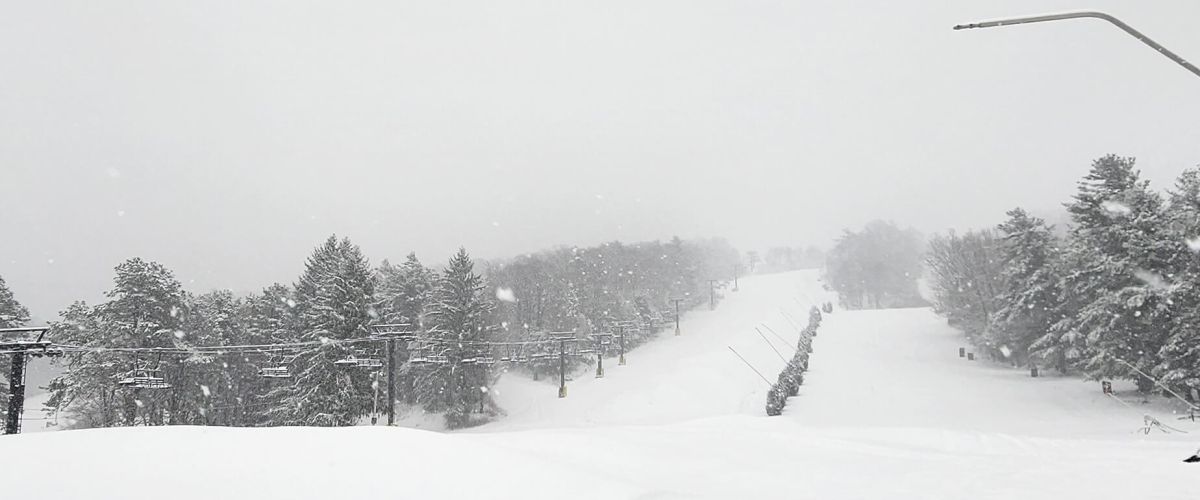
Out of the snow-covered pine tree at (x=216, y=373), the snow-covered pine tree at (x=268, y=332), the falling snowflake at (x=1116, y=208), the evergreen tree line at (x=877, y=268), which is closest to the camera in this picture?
the falling snowflake at (x=1116, y=208)

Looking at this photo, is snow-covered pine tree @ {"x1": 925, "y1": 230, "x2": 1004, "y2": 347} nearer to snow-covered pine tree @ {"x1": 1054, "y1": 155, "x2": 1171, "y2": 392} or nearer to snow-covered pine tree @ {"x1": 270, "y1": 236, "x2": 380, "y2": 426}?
snow-covered pine tree @ {"x1": 1054, "y1": 155, "x2": 1171, "y2": 392}

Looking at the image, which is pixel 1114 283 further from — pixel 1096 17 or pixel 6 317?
pixel 6 317

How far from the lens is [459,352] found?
1988 inches

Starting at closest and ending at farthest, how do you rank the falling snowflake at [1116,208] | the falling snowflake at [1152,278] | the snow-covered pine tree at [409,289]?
the falling snowflake at [1152,278], the falling snowflake at [1116,208], the snow-covered pine tree at [409,289]

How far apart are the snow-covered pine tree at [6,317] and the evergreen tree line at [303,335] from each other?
0.18 m

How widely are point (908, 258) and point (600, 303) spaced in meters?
64.5

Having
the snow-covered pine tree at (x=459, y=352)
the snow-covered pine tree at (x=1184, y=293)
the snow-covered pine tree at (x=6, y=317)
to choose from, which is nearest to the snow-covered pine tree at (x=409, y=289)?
the snow-covered pine tree at (x=459, y=352)

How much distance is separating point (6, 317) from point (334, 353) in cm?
2248

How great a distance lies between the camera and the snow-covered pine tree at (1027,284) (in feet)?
113

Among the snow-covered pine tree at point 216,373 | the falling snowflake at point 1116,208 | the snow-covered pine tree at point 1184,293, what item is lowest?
the snow-covered pine tree at point 216,373

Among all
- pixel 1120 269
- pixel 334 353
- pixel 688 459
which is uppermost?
pixel 1120 269

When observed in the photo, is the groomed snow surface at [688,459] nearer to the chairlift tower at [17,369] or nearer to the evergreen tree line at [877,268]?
the chairlift tower at [17,369]

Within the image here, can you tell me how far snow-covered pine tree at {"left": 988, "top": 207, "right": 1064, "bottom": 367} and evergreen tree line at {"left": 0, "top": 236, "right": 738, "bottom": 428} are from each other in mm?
38521

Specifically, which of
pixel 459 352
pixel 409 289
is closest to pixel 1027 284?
pixel 459 352
